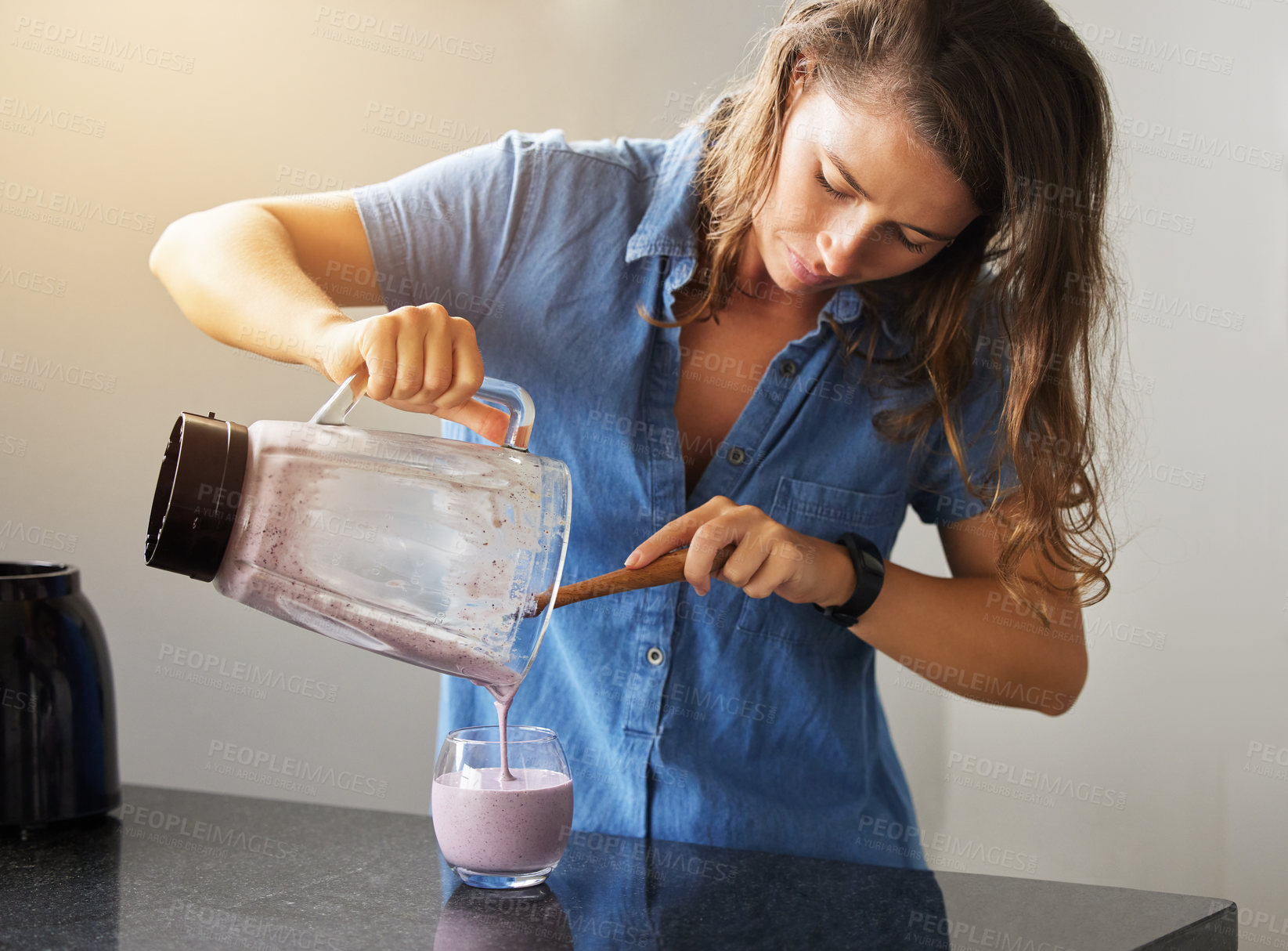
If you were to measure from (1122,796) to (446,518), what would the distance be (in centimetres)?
199

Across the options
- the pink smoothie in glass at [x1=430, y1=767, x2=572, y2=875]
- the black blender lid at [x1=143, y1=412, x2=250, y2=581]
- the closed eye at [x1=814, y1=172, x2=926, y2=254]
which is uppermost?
the closed eye at [x1=814, y1=172, x2=926, y2=254]

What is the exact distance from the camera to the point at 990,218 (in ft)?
3.90

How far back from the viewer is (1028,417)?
119 cm

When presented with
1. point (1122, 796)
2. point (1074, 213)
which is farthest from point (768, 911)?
point (1122, 796)

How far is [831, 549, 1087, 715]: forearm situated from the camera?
4.00 feet

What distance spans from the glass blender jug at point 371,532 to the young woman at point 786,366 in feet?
0.90

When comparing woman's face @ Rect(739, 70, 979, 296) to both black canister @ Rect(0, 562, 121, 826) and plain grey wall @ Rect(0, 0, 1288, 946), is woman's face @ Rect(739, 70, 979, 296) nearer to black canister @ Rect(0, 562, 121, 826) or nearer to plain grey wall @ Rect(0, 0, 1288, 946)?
black canister @ Rect(0, 562, 121, 826)

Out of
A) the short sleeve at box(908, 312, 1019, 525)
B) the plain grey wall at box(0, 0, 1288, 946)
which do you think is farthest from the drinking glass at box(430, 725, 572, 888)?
the plain grey wall at box(0, 0, 1288, 946)

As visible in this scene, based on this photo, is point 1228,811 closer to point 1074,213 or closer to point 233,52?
point 1074,213

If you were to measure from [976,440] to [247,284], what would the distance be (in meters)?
0.85

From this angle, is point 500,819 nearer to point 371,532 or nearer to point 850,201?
point 371,532

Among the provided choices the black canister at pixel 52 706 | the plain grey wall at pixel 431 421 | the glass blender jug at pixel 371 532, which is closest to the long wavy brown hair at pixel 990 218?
the glass blender jug at pixel 371 532

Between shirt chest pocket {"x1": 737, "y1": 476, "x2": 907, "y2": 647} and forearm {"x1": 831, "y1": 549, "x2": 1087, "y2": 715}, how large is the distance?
0.23ft

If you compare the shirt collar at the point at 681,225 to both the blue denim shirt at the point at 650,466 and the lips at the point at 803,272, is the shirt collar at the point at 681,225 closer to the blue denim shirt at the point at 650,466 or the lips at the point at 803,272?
the blue denim shirt at the point at 650,466
